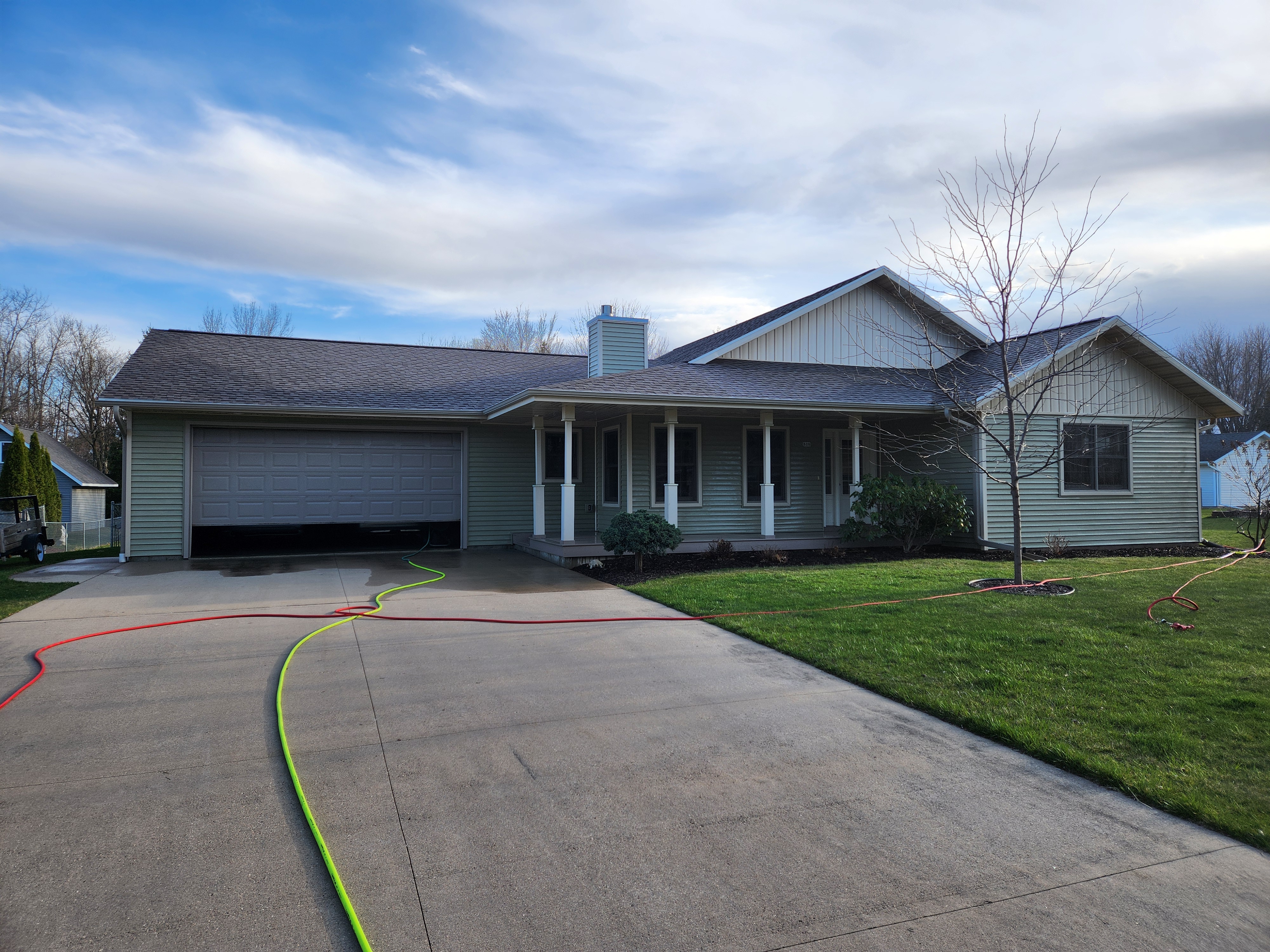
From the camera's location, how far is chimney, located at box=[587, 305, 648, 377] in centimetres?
1421

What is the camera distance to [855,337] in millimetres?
15367

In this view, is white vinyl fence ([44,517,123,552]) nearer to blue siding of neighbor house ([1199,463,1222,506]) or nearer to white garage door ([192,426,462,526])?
white garage door ([192,426,462,526])

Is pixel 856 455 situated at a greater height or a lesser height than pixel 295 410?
lesser

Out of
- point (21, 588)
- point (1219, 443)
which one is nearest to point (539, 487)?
point (21, 588)

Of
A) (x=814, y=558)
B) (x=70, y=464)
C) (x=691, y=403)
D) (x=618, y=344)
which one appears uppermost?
(x=618, y=344)

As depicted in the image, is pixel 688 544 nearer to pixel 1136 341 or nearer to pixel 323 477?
pixel 323 477

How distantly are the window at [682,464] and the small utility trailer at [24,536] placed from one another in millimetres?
10196

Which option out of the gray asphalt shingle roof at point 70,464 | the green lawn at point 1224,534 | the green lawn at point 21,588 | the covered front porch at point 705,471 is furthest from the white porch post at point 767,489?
the gray asphalt shingle roof at point 70,464

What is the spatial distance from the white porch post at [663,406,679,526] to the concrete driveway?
6.69 metres

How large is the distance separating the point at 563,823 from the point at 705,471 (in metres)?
11.1

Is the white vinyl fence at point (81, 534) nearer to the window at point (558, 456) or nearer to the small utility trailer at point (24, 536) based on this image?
the small utility trailer at point (24, 536)

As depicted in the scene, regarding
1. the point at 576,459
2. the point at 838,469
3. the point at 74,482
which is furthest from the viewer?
the point at 74,482

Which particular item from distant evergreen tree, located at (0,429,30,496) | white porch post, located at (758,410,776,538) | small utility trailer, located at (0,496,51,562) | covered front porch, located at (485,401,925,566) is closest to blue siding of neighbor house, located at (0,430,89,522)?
distant evergreen tree, located at (0,429,30,496)

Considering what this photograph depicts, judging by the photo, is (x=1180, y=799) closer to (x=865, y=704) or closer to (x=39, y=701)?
(x=865, y=704)
